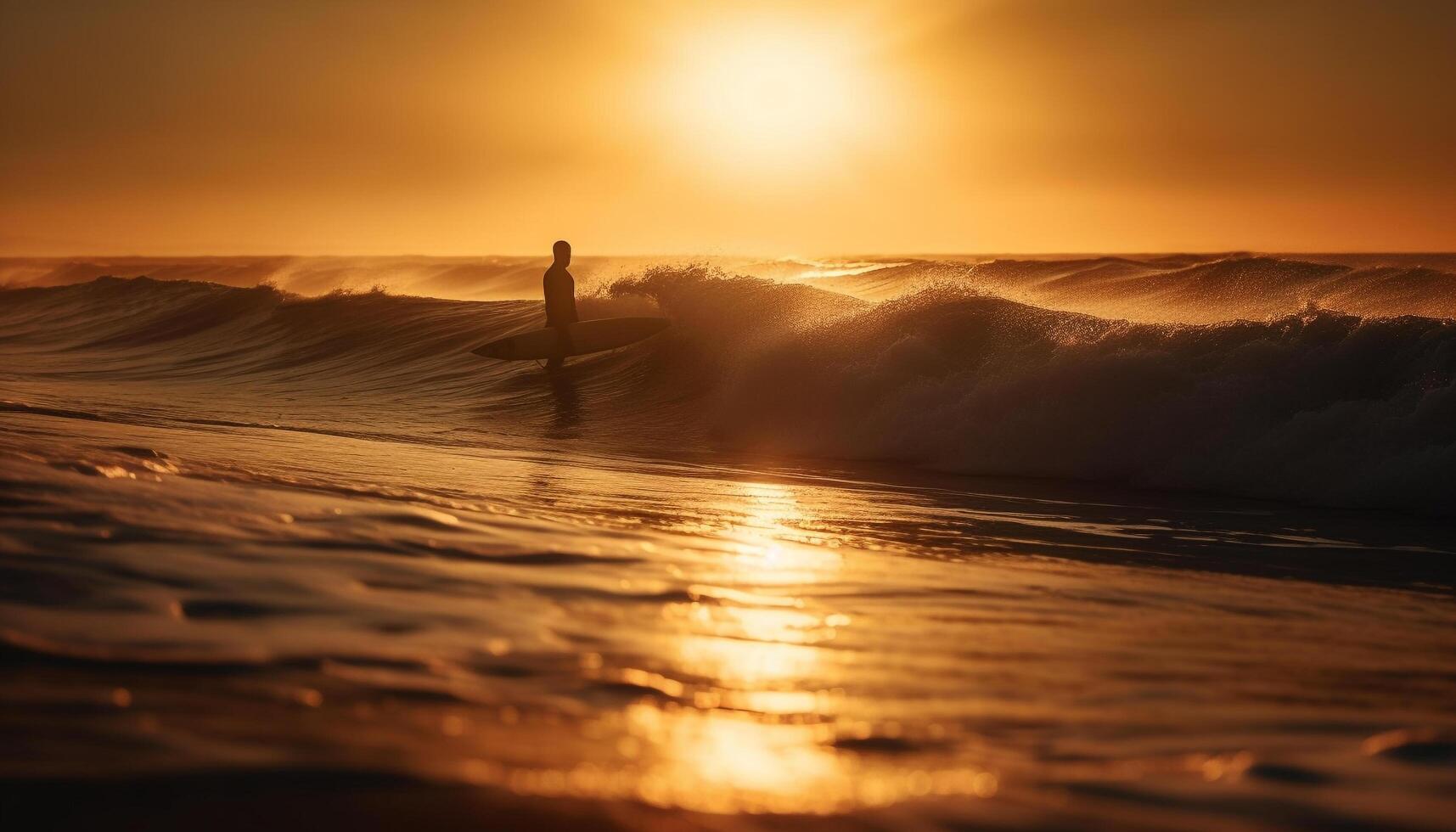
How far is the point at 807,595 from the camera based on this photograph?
446 centimetres

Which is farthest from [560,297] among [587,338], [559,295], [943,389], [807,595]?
[807,595]

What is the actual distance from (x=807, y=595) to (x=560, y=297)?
Result: 42.6 ft

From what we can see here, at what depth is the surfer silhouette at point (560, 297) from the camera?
54.9ft

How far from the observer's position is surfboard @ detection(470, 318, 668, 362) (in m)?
17.3

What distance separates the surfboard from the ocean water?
402cm

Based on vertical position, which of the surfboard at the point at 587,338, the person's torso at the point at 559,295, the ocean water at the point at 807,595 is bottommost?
the ocean water at the point at 807,595

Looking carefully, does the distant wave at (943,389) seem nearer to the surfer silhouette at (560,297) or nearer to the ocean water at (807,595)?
the ocean water at (807,595)

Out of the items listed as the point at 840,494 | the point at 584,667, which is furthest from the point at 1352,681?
the point at 840,494

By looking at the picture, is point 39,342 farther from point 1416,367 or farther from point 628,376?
point 1416,367

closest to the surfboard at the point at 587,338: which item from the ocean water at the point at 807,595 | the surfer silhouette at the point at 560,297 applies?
the surfer silhouette at the point at 560,297

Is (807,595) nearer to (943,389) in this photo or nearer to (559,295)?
(943,389)

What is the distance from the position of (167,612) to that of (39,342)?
25.9 m

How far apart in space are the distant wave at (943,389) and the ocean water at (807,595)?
0.05 m

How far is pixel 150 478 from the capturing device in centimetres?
579
